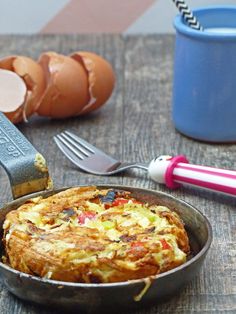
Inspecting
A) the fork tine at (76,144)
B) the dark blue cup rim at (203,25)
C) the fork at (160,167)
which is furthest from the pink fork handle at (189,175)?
the dark blue cup rim at (203,25)

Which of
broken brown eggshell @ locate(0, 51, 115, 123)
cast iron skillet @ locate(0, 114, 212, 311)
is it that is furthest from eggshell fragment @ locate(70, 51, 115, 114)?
cast iron skillet @ locate(0, 114, 212, 311)

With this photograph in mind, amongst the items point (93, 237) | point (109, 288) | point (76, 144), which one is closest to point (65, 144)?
point (76, 144)

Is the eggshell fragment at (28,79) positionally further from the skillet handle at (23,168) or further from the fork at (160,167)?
the skillet handle at (23,168)

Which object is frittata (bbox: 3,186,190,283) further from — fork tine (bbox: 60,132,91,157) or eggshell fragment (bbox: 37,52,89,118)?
eggshell fragment (bbox: 37,52,89,118)

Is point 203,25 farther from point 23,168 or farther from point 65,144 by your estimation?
point 23,168

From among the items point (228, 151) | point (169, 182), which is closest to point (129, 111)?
point (228, 151)

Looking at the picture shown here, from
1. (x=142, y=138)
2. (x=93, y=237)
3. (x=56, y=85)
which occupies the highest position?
(x=93, y=237)

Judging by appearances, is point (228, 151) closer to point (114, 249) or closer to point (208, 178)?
point (208, 178)
